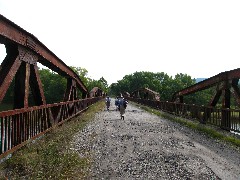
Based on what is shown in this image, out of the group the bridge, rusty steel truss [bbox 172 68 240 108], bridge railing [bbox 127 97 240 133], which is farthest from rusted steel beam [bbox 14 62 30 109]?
rusty steel truss [bbox 172 68 240 108]

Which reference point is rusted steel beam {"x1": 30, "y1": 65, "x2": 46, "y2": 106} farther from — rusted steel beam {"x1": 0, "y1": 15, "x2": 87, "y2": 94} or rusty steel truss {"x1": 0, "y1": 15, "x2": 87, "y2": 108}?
rusted steel beam {"x1": 0, "y1": 15, "x2": 87, "y2": 94}

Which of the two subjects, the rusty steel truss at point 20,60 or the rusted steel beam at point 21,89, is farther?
the rusted steel beam at point 21,89

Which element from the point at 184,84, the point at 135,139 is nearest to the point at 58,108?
the point at 135,139

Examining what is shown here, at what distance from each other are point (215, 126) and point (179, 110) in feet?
23.4

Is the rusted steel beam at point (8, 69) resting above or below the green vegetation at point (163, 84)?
below

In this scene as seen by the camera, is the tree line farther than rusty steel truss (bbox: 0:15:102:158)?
Yes

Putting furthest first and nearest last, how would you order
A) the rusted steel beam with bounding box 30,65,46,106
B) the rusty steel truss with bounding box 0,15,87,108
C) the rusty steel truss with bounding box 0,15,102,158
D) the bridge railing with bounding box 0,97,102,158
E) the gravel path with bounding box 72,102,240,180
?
the rusted steel beam with bounding box 30,65,46,106 → the rusty steel truss with bounding box 0,15,87,108 → the rusty steel truss with bounding box 0,15,102,158 → the bridge railing with bounding box 0,97,102,158 → the gravel path with bounding box 72,102,240,180

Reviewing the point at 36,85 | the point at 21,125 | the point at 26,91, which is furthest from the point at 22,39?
the point at 21,125

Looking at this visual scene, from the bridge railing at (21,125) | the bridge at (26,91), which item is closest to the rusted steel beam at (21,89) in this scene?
the bridge at (26,91)

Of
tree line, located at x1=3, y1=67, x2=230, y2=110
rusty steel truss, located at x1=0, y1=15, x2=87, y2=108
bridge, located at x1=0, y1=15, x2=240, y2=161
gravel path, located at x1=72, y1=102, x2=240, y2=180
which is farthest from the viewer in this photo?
tree line, located at x1=3, y1=67, x2=230, y2=110

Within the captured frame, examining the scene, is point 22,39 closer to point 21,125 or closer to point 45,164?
point 21,125

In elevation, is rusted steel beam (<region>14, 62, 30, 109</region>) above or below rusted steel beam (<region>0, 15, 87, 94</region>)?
below

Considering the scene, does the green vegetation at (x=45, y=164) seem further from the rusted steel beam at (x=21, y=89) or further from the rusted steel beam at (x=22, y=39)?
the rusted steel beam at (x=22, y=39)

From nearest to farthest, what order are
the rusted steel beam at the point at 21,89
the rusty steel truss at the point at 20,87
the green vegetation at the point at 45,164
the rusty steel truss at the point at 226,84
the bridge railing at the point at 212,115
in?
1. the green vegetation at the point at 45,164
2. the rusty steel truss at the point at 20,87
3. the rusted steel beam at the point at 21,89
4. the bridge railing at the point at 212,115
5. the rusty steel truss at the point at 226,84
